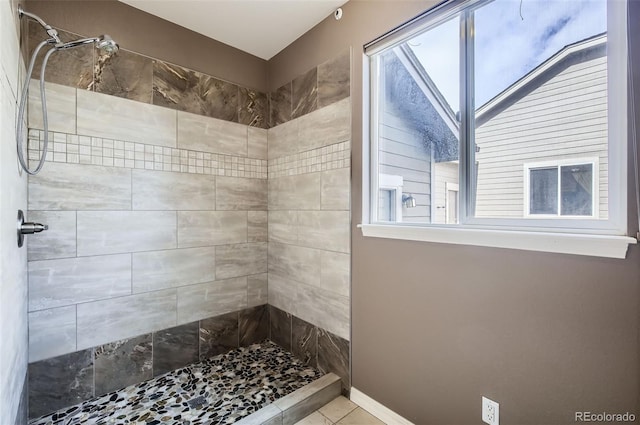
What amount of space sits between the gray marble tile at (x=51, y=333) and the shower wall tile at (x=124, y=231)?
36cm

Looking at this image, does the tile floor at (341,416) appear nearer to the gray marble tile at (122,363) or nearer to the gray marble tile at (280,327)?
the gray marble tile at (280,327)

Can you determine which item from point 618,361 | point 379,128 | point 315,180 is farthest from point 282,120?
point 618,361

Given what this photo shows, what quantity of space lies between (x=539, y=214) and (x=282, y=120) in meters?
1.94

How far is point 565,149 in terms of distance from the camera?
1.18 metres

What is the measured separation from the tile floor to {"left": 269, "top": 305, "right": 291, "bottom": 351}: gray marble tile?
2.19ft

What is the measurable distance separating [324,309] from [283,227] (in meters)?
0.76

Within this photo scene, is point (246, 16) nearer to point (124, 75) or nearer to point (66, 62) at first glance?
point (124, 75)

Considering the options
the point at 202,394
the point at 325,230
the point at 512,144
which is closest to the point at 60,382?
the point at 202,394

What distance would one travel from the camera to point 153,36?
6.68ft

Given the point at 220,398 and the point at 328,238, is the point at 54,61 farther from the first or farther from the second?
the point at 220,398

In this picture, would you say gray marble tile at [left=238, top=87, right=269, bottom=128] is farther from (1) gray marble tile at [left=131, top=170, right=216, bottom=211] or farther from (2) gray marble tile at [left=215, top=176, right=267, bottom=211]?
(1) gray marble tile at [left=131, top=170, right=216, bottom=211]

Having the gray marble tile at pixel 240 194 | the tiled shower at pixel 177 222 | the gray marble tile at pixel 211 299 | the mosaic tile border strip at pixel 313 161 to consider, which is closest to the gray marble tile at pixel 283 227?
the tiled shower at pixel 177 222

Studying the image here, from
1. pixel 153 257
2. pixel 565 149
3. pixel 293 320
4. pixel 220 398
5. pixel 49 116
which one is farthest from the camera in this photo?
pixel 293 320

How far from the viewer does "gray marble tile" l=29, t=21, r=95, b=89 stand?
1627 mm
